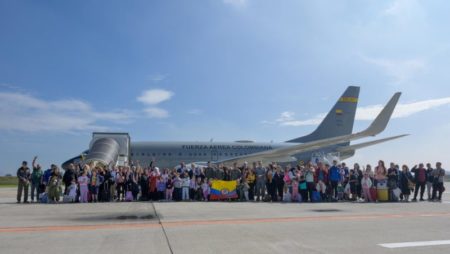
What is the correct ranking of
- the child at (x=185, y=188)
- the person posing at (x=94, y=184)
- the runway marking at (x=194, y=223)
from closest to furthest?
the runway marking at (x=194, y=223) < the person posing at (x=94, y=184) < the child at (x=185, y=188)

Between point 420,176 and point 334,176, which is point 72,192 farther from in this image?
point 420,176

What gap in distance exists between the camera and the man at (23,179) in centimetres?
1466

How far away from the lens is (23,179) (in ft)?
48.2

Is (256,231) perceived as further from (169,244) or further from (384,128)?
(384,128)

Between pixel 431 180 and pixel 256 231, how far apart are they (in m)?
11.8

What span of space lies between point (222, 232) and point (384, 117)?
1551 cm

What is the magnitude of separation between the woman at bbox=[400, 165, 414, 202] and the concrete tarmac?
594 cm

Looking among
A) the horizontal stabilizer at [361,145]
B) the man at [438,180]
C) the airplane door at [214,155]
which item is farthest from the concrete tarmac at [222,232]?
the airplane door at [214,155]

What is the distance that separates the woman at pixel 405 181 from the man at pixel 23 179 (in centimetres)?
1460

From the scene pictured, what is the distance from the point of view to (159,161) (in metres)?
30.7

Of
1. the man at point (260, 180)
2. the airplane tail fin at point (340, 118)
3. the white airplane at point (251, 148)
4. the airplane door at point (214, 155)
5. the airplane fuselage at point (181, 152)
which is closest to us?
the man at point (260, 180)

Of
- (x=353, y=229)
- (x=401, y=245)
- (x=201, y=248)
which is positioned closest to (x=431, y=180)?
(x=353, y=229)

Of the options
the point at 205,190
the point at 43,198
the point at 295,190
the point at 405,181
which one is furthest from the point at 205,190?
the point at 405,181

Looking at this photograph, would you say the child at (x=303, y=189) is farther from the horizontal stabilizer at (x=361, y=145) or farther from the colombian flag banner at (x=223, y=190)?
the horizontal stabilizer at (x=361, y=145)
